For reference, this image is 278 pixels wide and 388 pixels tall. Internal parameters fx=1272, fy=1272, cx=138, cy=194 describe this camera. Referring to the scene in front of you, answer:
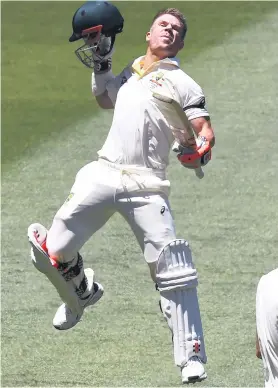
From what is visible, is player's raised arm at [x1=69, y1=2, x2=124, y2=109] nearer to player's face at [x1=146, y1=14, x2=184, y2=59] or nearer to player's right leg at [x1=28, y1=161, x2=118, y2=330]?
player's face at [x1=146, y1=14, x2=184, y2=59]

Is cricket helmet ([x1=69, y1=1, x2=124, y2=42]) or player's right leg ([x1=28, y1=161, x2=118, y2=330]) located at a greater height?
cricket helmet ([x1=69, y1=1, x2=124, y2=42])

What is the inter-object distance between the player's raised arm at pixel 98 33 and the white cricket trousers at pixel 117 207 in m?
0.77

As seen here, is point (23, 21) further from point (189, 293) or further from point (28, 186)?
point (189, 293)

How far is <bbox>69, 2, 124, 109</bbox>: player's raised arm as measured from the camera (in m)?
9.37

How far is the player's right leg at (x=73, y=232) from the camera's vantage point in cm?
924

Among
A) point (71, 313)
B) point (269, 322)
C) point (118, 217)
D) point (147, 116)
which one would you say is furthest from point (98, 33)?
point (118, 217)

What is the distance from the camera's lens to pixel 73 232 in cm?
931

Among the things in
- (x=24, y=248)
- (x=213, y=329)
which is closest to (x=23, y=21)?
(x=24, y=248)

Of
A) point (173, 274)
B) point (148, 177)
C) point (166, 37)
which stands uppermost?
point (166, 37)

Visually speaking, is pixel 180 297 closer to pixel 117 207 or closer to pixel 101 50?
pixel 117 207

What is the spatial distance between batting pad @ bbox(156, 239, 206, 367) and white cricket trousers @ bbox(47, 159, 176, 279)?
0.29ft

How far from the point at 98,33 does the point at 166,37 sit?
51 cm

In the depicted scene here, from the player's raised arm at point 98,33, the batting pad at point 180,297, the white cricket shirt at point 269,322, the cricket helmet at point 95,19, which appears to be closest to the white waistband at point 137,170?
the batting pad at point 180,297

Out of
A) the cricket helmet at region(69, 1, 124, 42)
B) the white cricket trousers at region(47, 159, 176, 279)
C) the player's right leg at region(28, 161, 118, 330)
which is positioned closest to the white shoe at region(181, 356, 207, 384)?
the white cricket trousers at region(47, 159, 176, 279)
